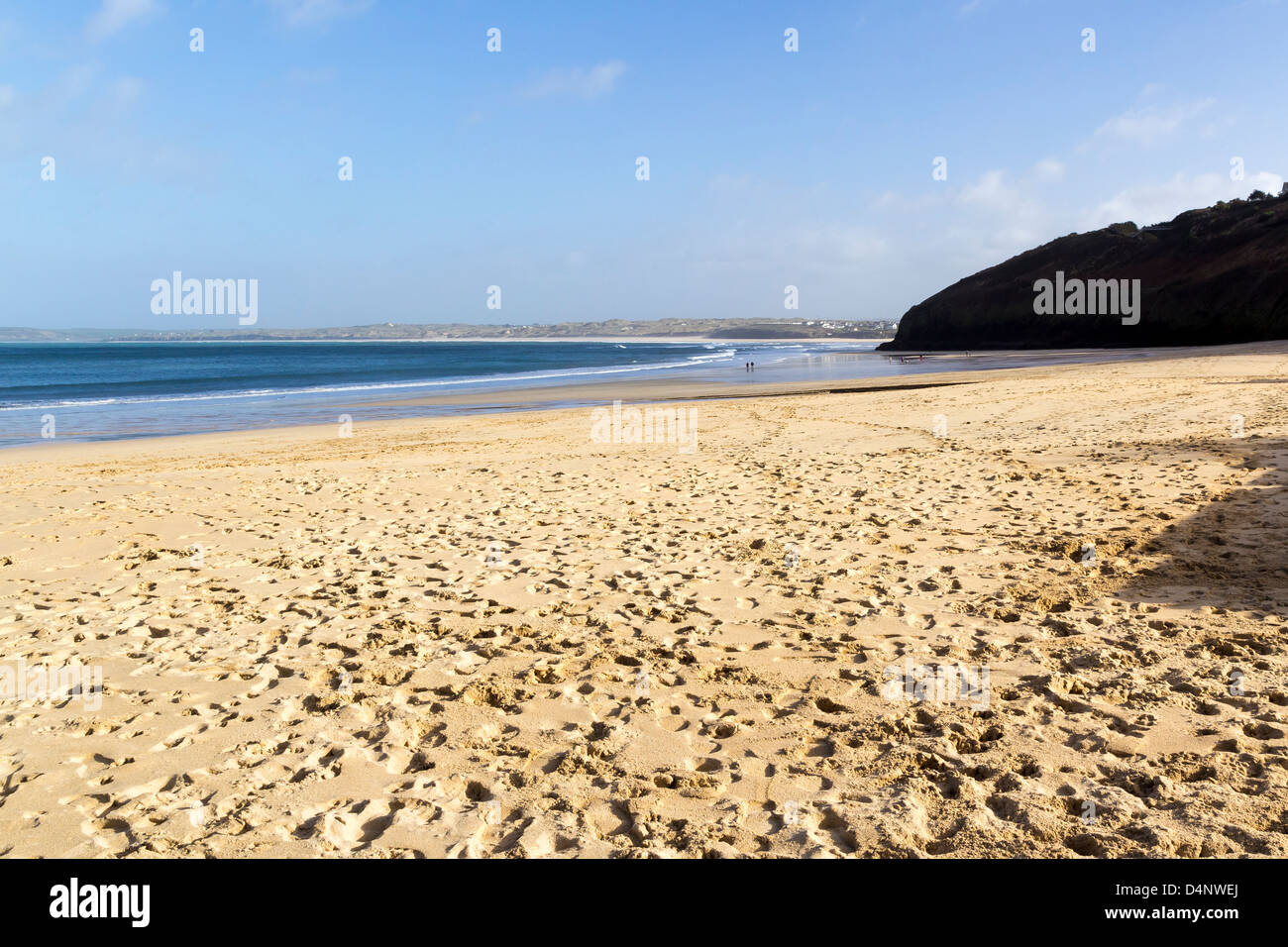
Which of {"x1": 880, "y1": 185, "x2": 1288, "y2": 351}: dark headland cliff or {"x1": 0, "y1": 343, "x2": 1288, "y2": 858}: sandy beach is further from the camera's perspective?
{"x1": 880, "y1": 185, "x2": 1288, "y2": 351}: dark headland cliff

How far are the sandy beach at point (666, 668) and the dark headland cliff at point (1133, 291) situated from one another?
4156cm

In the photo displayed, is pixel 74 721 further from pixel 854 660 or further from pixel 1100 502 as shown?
pixel 1100 502

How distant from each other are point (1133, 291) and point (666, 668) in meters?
56.0

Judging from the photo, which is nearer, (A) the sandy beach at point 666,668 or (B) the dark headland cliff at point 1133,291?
(A) the sandy beach at point 666,668

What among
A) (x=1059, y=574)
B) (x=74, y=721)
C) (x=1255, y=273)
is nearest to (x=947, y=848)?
(x=1059, y=574)

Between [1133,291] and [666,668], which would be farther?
[1133,291]

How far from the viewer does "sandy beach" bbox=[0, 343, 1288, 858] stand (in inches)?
122

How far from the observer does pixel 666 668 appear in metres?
4.58

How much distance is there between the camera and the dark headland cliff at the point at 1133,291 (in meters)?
42.9

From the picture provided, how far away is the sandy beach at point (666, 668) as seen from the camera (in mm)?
3104

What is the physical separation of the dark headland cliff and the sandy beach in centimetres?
4156

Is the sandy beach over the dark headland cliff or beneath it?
beneath

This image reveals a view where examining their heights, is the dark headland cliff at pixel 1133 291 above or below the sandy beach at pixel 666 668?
above

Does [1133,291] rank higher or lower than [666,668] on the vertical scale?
higher
